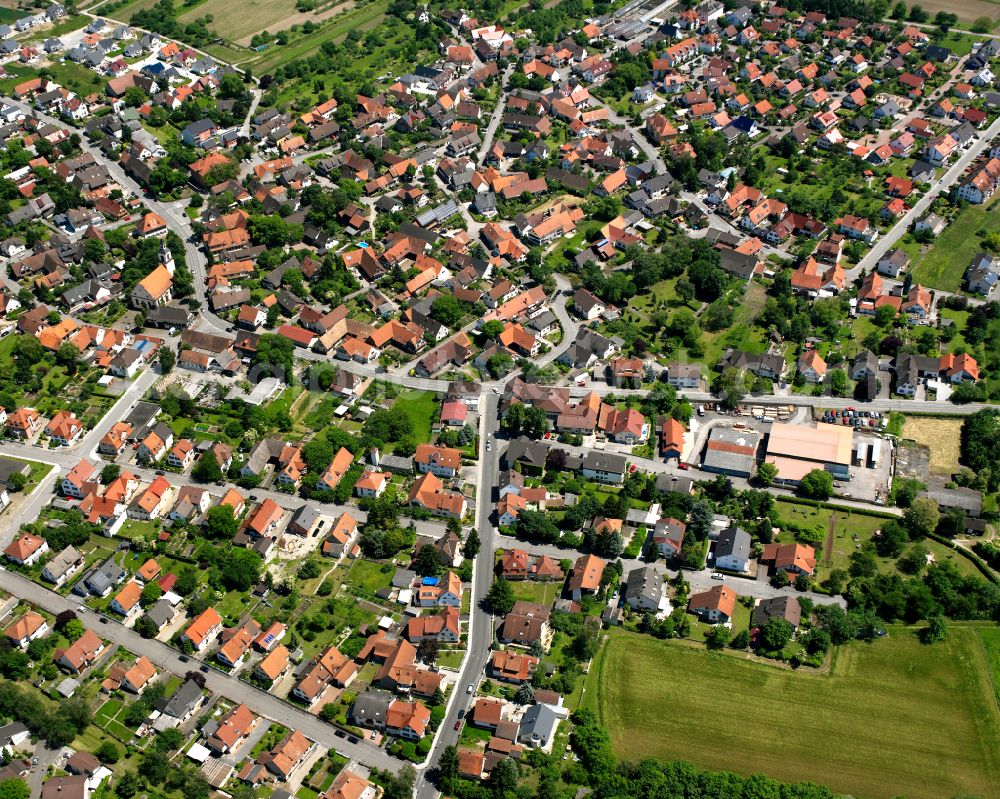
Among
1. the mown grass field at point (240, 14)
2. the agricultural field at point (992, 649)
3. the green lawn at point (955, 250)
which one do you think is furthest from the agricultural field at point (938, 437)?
the mown grass field at point (240, 14)

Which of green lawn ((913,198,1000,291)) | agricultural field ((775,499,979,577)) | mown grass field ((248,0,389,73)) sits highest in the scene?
mown grass field ((248,0,389,73))

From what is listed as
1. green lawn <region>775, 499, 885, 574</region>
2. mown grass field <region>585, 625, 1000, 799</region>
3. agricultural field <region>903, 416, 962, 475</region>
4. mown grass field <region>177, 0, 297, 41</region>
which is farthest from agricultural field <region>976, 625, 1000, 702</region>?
mown grass field <region>177, 0, 297, 41</region>

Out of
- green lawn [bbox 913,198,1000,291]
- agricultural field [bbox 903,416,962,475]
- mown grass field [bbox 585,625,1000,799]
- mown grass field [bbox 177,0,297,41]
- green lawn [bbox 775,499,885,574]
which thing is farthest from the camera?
mown grass field [bbox 177,0,297,41]

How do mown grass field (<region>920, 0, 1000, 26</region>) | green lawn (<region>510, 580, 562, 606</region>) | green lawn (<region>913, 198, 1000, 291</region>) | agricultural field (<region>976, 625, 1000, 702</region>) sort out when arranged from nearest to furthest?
agricultural field (<region>976, 625, 1000, 702</region>), green lawn (<region>510, 580, 562, 606</region>), green lawn (<region>913, 198, 1000, 291</region>), mown grass field (<region>920, 0, 1000, 26</region>)

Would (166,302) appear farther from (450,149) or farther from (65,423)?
(450,149)

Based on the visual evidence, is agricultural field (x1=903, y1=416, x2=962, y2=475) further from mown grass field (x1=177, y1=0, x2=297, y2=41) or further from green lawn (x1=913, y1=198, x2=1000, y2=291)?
mown grass field (x1=177, y1=0, x2=297, y2=41)

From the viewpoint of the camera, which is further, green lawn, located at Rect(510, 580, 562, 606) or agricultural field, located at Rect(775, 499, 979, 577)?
agricultural field, located at Rect(775, 499, 979, 577)
